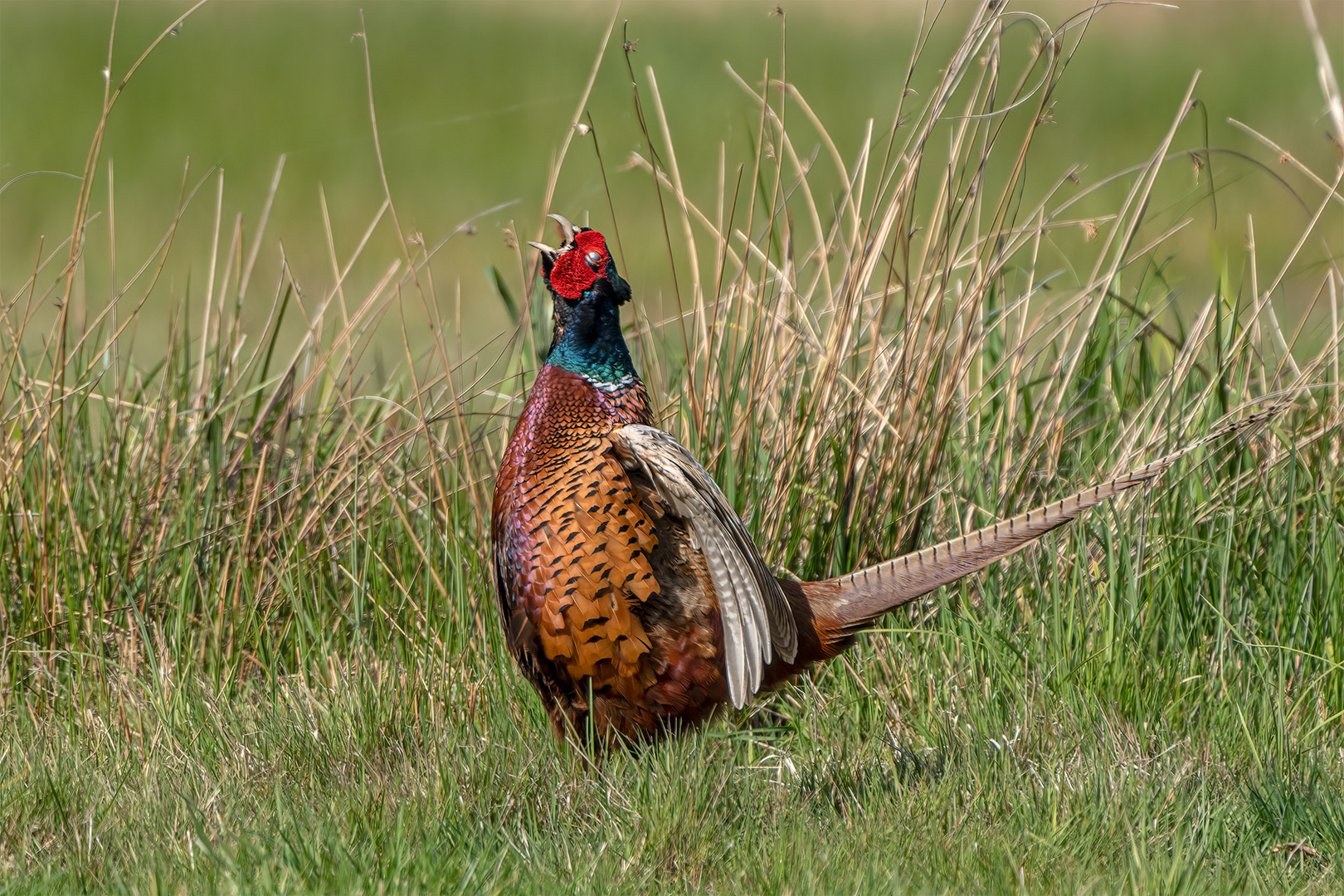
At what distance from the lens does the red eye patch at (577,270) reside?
253 centimetres

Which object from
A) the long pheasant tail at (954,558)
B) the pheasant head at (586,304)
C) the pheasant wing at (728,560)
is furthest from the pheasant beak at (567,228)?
the long pheasant tail at (954,558)

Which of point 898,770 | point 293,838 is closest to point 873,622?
point 898,770

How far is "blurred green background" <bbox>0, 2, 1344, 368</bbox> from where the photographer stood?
40.1 ft

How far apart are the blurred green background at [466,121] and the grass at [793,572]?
26.4 ft

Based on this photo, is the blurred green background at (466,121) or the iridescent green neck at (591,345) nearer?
the iridescent green neck at (591,345)

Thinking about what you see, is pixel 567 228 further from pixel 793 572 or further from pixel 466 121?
pixel 466 121

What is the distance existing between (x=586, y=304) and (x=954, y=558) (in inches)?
35.8

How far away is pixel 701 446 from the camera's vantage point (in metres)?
3.10

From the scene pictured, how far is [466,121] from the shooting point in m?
12.3

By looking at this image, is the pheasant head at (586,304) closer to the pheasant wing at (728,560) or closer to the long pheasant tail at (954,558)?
the pheasant wing at (728,560)

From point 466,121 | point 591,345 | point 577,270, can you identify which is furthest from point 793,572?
point 466,121

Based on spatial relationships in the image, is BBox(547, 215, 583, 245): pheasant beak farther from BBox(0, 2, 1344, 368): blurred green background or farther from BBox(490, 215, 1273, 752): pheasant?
BBox(0, 2, 1344, 368): blurred green background

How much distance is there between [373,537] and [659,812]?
1509mm

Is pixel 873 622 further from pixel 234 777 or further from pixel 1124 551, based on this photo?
pixel 234 777
